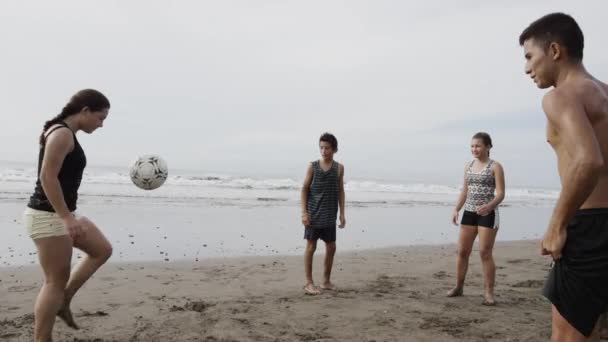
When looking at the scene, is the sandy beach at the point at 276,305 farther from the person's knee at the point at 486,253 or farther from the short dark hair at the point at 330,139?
the short dark hair at the point at 330,139

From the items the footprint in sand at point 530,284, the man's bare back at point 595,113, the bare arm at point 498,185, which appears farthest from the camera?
the footprint in sand at point 530,284

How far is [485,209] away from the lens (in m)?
5.65

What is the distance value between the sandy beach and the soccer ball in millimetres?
1279

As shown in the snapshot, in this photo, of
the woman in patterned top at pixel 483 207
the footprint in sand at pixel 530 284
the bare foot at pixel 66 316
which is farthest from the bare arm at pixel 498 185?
the bare foot at pixel 66 316

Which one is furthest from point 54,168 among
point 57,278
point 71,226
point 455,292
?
point 455,292

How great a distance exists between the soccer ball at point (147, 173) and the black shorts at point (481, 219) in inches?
162

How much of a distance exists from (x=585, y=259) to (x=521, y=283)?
5226mm

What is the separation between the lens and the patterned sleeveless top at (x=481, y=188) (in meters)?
5.82

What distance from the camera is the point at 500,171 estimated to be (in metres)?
5.79

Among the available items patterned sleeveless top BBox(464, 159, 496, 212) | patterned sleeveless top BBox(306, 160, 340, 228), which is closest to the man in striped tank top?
patterned sleeveless top BBox(306, 160, 340, 228)

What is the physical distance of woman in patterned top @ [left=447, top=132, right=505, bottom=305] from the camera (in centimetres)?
570

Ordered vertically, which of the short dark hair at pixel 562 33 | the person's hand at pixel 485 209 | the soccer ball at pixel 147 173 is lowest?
the person's hand at pixel 485 209

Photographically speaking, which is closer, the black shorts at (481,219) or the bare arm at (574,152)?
the bare arm at (574,152)

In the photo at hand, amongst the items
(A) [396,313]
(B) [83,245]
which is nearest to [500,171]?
(A) [396,313]
